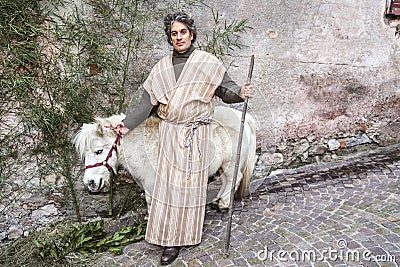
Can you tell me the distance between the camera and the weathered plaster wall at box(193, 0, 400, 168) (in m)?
4.90

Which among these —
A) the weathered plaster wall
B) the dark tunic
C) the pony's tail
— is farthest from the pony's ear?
the weathered plaster wall

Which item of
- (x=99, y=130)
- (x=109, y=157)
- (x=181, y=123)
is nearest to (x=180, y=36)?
(x=181, y=123)

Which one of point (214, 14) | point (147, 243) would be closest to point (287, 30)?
point (214, 14)

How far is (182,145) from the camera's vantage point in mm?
3203

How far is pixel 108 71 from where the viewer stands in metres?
4.04

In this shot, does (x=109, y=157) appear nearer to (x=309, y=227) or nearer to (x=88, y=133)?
(x=88, y=133)

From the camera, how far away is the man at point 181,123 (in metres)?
3.05

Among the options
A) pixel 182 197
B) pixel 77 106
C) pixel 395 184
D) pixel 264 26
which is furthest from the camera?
pixel 264 26

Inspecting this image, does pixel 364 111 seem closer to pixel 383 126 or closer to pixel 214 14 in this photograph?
pixel 383 126

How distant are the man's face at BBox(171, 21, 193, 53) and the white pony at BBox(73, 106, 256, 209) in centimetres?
73

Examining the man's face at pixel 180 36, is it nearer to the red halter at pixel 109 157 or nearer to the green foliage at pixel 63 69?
the green foliage at pixel 63 69

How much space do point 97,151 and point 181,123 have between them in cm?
78

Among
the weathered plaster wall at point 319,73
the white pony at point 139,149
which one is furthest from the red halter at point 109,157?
the weathered plaster wall at point 319,73

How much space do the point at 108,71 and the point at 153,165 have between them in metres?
1.23
